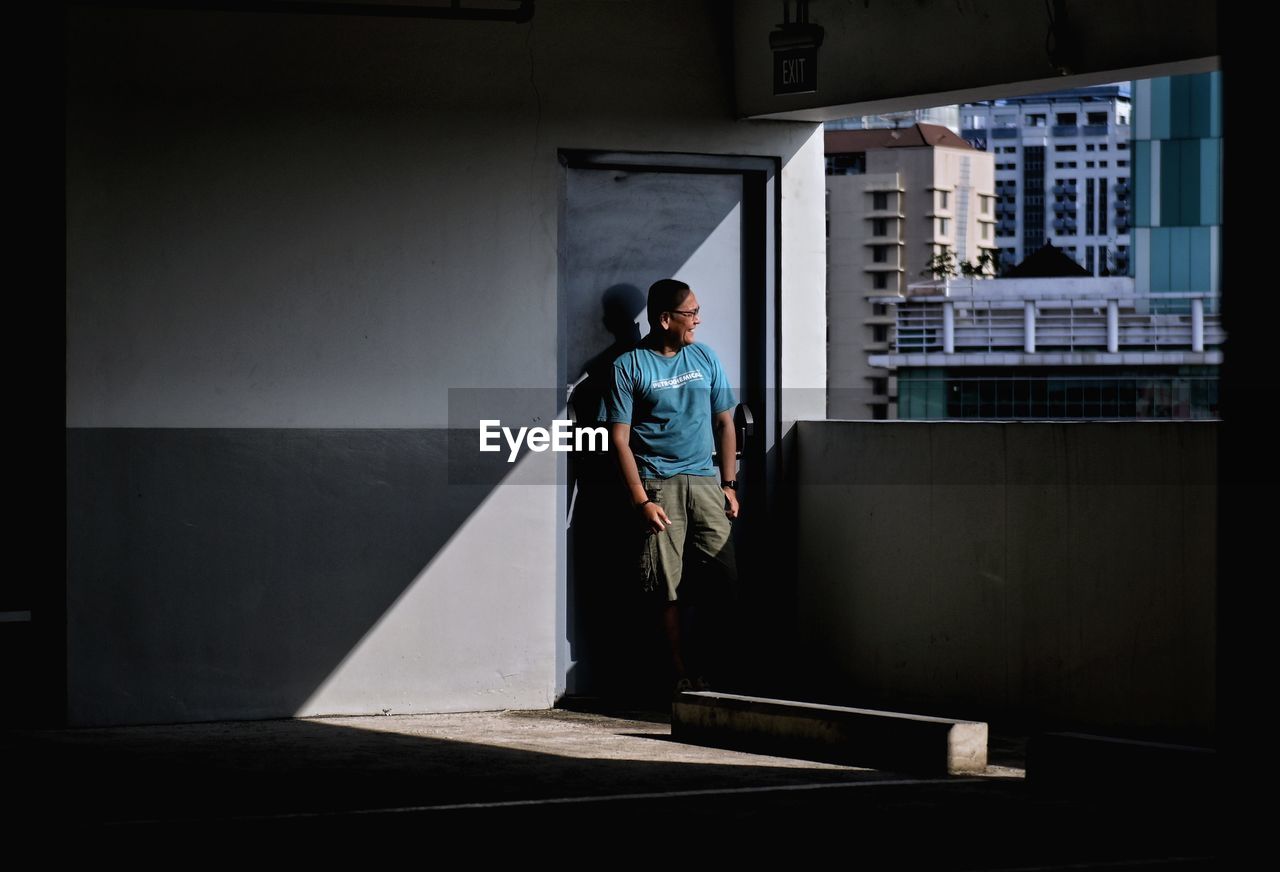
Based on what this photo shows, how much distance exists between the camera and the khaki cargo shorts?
24.7 feet

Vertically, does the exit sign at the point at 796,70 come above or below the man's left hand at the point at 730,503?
above

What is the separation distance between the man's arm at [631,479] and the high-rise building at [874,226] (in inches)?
1570

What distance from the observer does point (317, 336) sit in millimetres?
7445

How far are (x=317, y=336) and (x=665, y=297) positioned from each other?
163 cm

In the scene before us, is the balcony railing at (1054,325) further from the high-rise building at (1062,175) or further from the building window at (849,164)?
the high-rise building at (1062,175)

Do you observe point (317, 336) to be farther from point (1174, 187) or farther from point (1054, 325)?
point (1174, 187)

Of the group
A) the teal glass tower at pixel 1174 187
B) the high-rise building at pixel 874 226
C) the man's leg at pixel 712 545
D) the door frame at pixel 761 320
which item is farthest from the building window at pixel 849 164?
the man's leg at pixel 712 545

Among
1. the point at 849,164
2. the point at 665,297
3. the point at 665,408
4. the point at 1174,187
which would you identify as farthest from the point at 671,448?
the point at 1174,187

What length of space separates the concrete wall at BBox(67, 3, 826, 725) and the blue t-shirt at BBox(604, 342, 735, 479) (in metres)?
0.44

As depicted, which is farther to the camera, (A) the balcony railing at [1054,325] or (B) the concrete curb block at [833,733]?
(A) the balcony railing at [1054,325]

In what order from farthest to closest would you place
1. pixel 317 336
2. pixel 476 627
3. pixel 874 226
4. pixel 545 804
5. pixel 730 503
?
pixel 874 226
pixel 730 503
pixel 476 627
pixel 317 336
pixel 545 804

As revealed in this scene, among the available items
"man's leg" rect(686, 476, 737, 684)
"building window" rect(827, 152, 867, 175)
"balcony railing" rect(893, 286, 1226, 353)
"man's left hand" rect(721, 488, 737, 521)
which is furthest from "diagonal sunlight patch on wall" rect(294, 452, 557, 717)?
"balcony railing" rect(893, 286, 1226, 353)

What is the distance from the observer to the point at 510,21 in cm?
759

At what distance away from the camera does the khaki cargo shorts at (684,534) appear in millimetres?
7539
